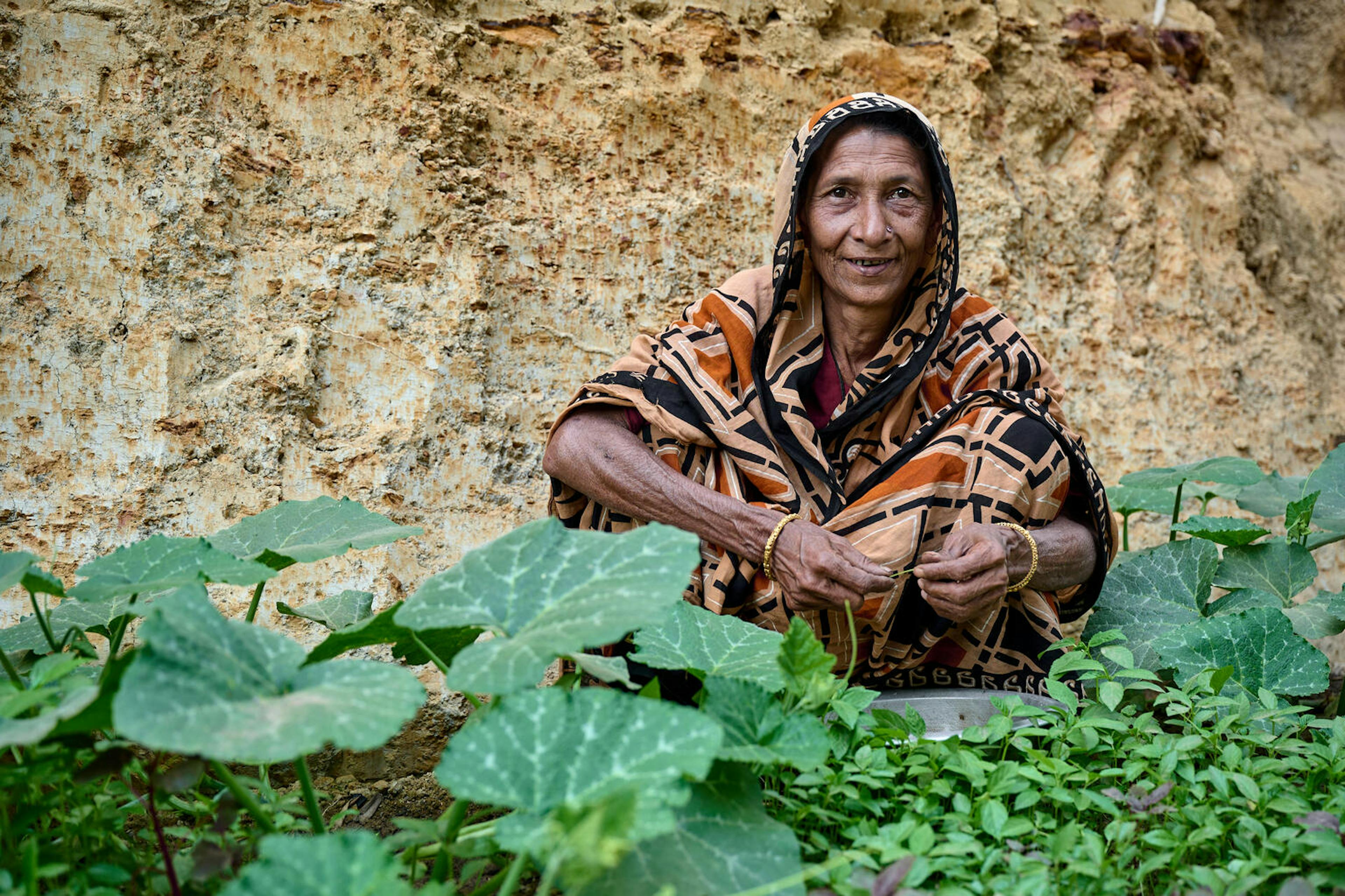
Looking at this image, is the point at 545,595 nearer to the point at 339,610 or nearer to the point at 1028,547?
the point at 339,610

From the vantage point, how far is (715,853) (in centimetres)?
131

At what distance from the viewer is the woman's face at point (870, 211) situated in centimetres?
262

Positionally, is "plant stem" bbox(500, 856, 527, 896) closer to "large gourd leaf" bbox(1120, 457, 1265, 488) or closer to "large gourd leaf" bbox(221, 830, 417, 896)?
"large gourd leaf" bbox(221, 830, 417, 896)

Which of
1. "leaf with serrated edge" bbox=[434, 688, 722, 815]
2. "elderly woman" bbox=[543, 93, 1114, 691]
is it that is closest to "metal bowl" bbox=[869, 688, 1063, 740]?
"elderly woman" bbox=[543, 93, 1114, 691]

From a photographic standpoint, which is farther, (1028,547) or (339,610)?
(1028,547)

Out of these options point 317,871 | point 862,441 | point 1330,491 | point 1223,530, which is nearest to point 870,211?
point 862,441

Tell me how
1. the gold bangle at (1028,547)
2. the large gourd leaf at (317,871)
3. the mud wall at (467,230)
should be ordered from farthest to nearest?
1. the mud wall at (467,230)
2. the gold bangle at (1028,547)
3. the large gourd leaf at (317,871)

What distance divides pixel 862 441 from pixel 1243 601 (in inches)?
40.2

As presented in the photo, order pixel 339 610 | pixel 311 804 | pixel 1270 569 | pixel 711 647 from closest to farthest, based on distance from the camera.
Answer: pixel 311 804
pixel 711 647
pixel 339 610
pixel 1270 569

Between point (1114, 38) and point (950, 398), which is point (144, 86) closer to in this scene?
point (950, 398)

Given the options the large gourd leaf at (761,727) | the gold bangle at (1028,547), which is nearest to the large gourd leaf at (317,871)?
the large gourd leaf at (761,727)

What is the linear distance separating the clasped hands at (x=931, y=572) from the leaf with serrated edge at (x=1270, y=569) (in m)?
0.72

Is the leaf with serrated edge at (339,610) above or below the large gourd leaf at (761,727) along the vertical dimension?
below

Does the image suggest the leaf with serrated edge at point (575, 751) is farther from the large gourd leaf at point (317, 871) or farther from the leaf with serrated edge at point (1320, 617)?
the leaf with serrated edge at point (1320, 617)
